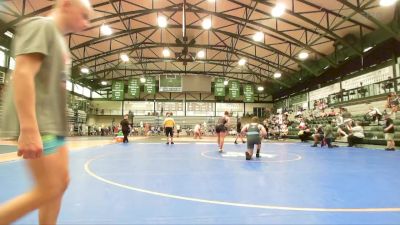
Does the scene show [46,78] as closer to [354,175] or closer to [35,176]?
[35,176]

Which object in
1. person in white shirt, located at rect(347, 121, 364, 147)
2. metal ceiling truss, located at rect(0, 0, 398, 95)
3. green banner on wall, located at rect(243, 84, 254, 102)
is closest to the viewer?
person in white shirt, located at rect(347, 121, 364, 147)

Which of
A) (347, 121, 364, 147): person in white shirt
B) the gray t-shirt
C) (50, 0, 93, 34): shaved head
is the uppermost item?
(50, 0, 93, 34): shaved head

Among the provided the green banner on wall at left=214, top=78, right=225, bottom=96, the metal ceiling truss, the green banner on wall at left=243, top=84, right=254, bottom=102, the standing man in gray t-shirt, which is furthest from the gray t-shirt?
the green banner on wall at left=243, top=84, right=254, bottom=102

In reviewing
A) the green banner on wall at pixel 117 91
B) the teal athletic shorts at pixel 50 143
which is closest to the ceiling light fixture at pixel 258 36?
the green banner on wall at pixel 117 91

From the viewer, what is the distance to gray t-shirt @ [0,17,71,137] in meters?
1.63

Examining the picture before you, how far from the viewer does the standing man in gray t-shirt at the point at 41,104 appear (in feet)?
5.10

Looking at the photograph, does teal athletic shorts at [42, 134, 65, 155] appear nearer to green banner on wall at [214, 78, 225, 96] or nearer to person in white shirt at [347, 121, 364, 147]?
person in white shirt at [347, 121, 364, 147]

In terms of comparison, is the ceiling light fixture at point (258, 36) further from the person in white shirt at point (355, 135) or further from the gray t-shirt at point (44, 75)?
the gray t-shirt at point (44, 75)

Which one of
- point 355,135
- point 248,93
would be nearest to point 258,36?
point 355,135

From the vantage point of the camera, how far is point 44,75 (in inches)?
68.2

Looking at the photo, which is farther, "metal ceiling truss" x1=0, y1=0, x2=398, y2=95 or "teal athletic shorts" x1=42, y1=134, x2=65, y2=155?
Answer: "metal ceiling truss" x1=0, y1=0, x2=398, y2=95

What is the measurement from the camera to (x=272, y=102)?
46.3 metres

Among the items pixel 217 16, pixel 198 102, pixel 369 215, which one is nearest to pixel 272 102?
pixel 198 102

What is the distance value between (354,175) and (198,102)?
129 ft
